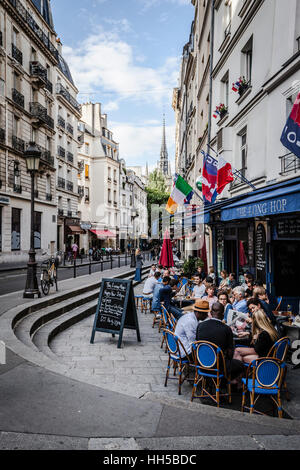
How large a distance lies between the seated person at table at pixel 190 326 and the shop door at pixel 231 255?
26.7 feet

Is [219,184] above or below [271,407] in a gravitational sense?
above

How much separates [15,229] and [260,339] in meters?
23.0

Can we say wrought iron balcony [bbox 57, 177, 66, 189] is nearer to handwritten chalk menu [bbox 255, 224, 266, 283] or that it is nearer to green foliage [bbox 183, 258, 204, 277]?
green foliage [bbox 183, 258, 204, 277]

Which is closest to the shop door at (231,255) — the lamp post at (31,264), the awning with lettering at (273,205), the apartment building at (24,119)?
the awning with lettering at (273,205)

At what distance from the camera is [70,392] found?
386 cm

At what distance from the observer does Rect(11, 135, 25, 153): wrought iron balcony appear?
24.5 metres

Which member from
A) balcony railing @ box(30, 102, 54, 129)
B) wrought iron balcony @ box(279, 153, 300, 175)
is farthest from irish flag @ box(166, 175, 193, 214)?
balcony railing @ box(30, 102, 54, 129)

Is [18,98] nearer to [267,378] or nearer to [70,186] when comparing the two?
[70,186]

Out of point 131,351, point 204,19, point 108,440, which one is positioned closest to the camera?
point 108,440

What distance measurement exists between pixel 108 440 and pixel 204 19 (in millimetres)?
20504

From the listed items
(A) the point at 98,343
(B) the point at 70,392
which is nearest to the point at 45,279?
(A) the point at 98,343

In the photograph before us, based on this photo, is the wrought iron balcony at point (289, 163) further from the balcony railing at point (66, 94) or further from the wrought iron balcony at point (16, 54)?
the balcony railing at point (66, 94)

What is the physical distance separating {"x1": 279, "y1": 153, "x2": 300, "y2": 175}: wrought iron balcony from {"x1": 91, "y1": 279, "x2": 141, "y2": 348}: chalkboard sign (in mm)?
4760
